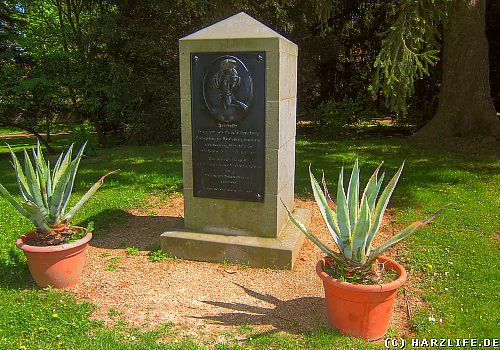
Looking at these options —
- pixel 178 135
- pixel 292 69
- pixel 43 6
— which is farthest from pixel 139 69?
pixel 292 69

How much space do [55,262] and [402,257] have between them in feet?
13.0

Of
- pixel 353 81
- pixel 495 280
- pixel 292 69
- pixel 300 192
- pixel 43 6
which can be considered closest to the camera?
pixel 495 280

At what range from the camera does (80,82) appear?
1576 cm

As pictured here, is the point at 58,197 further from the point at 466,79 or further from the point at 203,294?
the point at 466,79

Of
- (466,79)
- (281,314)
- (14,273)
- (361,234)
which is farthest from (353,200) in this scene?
(466,79)

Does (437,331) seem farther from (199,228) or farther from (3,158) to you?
(3,158)

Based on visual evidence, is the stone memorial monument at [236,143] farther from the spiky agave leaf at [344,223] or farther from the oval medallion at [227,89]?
the spiky agave leaf at [344,223]

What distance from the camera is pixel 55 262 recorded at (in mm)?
4324

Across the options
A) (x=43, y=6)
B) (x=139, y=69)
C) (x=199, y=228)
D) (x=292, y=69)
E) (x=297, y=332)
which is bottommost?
(x=297, y=332)

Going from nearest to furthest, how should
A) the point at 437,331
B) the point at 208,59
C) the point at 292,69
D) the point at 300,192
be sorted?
1. the point at 437,331
2. the point at 208,59
3. the point at 292,69
4. the point at 300,192

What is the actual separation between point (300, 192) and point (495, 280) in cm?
405

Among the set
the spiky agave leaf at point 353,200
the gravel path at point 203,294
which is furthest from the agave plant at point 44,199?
the spiky agave leaf at point 353,200

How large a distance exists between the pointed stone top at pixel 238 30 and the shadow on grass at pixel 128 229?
2.65 m

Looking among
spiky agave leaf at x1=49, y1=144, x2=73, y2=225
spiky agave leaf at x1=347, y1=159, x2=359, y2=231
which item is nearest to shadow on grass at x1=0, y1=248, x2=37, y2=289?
spiky agave leaf at x1=49, y1=144, x2=73, y2=225
